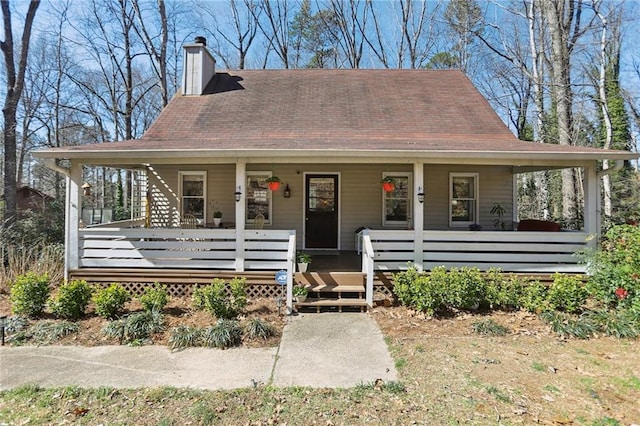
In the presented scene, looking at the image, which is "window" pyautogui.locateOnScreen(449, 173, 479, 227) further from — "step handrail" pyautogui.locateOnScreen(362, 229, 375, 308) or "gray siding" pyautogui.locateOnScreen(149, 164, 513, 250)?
"step handrail" pyautogui.locateOnScreen(362, 229, 375, 308)

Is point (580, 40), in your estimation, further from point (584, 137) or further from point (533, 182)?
point (533, 182)

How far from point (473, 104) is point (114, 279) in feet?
32.2

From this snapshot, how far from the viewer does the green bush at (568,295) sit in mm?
5461

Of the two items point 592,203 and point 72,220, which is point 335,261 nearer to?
point 592,203

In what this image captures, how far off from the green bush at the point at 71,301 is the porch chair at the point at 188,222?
11.1 ft

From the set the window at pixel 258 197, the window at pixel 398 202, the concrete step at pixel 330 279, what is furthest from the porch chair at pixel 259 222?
the window at pixel 398 202

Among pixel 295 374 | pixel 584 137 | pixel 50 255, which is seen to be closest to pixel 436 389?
pixel 295 374

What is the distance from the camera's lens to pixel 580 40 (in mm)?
14094

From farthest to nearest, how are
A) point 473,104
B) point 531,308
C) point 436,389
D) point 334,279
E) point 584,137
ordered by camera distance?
point 584,137
point 473,104
point 334,279
point 531,308
point 436,389

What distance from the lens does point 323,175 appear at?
9.23 meters

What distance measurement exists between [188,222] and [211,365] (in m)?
5.45

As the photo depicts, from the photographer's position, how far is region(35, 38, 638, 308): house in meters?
6.49

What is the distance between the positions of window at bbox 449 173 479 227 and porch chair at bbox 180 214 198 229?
656 cm

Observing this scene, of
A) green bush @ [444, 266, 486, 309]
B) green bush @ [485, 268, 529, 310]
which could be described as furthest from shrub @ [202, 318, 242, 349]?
green bush @ [485, 268, 529, 310]
